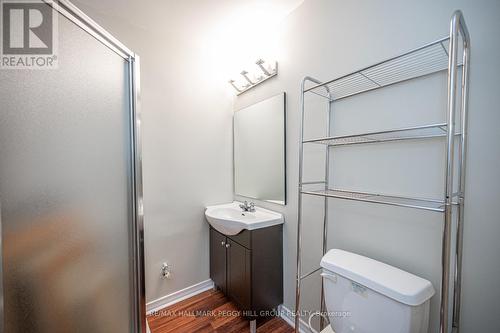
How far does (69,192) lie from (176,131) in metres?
1.17

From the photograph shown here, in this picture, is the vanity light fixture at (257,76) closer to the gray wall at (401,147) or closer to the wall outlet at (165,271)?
the gray wall at (401,147)

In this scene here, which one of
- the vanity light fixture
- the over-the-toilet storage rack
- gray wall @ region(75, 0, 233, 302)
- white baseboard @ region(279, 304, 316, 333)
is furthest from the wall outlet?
the vanity light fixture

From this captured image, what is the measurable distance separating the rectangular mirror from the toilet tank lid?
0.68 meters

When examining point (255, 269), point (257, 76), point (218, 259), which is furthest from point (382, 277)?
point (257, 76)

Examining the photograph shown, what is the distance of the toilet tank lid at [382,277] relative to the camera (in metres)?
0.77

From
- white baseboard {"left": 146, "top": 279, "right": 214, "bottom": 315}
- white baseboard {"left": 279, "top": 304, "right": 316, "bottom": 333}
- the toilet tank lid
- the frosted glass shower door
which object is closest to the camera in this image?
the frosted glass shower door

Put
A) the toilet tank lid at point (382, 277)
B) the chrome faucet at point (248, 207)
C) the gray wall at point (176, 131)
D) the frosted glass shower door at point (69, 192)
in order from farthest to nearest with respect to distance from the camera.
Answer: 1. the chrome faucet at point (248, 207)
2. the gray wall at point (176, 131)
3. the toilet tank lid at point (382, 277)
4. the frosted glass shower door at point (69, 192)

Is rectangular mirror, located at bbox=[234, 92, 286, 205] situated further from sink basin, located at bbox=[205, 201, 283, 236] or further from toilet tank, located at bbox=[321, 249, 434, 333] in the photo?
toilet tank, located at bbox=[321, 249, 434, 333]

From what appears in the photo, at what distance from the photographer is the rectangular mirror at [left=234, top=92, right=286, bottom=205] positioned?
5.47 feet

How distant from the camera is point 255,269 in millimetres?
1496

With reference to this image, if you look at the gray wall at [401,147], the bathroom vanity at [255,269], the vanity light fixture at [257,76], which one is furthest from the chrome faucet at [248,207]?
the vanity light fixture at [257,76]

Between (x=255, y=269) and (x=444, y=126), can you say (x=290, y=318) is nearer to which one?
(x=255, y=269)

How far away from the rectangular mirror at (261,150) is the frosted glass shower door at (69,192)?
108cm

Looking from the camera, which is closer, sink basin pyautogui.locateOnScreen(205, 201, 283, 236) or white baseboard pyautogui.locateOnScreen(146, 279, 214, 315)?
sink basin pyautogui.locateOnScreen(205, 201, 283, 236)
